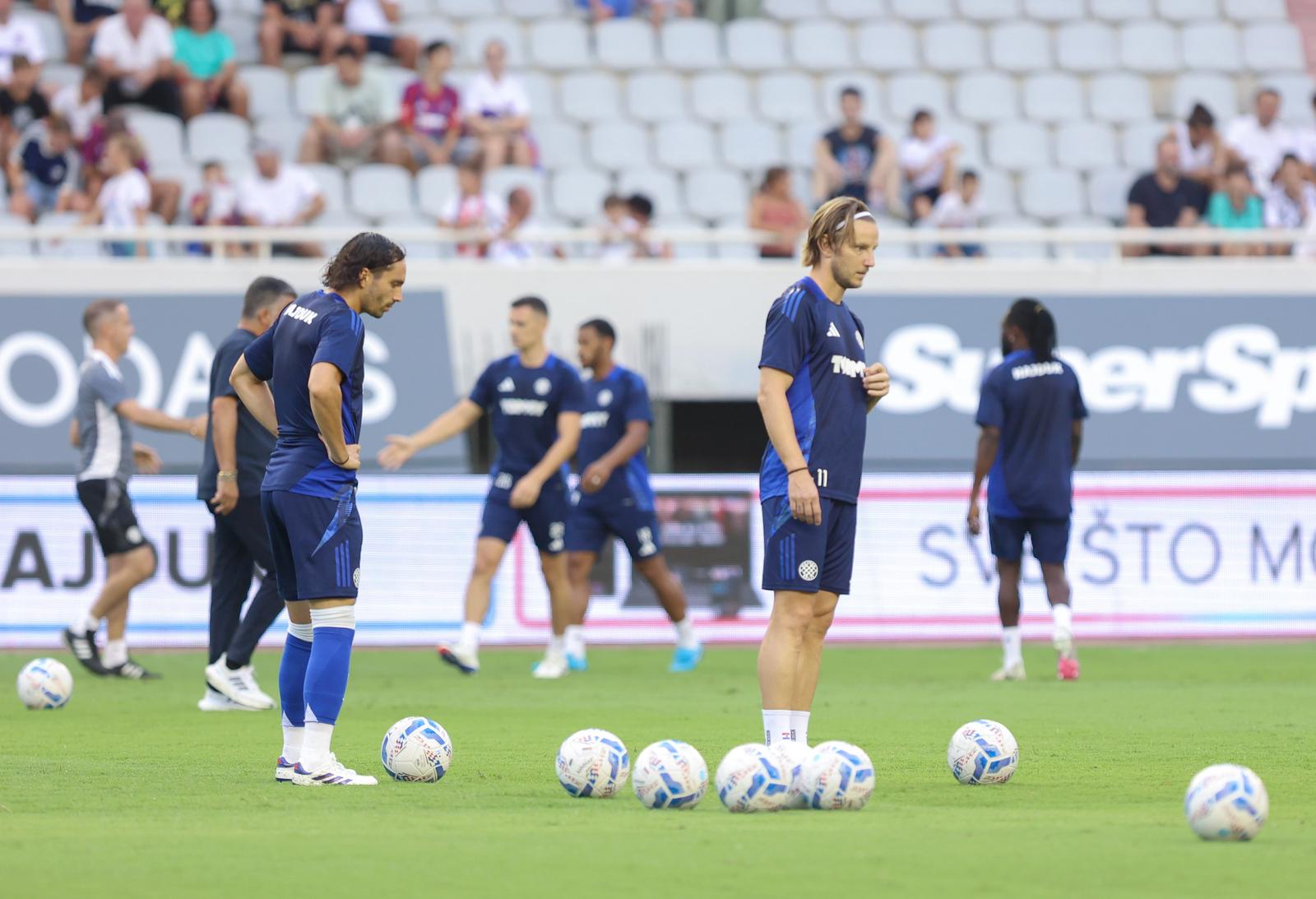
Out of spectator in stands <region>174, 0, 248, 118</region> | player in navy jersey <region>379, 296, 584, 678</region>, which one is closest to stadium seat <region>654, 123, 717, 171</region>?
spectator in stands <region>174, 0, 248, 118</region>

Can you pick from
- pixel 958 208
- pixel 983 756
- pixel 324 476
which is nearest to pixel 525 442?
A: pixel 324 476

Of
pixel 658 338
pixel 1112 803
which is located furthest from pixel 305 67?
pixel 1112 803

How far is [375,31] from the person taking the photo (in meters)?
20.9

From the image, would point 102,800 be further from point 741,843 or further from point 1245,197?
point 1245,197

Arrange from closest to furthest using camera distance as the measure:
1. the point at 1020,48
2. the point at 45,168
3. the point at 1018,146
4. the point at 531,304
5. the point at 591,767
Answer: the point at 591,767 < the point at 531,304 < the point at 45,168 < the point at 1018,146 < the point at 1020,48

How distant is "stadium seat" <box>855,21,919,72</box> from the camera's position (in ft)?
74.7

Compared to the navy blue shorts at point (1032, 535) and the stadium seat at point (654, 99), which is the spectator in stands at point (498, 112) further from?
the navy blue shorts at point (1032, 535)

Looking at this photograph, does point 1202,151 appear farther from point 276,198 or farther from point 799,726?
point 799,726

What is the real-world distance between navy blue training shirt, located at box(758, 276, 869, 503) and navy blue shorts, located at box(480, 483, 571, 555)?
574 cm

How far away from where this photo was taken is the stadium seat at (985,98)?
22.5 m

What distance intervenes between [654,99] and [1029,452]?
10268 mm

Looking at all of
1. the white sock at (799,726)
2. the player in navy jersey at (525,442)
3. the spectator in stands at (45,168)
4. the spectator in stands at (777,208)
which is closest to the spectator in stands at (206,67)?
the spectator in stands at (45,168)

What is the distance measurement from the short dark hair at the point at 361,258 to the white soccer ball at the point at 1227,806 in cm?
354

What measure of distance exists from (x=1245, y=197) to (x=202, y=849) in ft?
53.9
